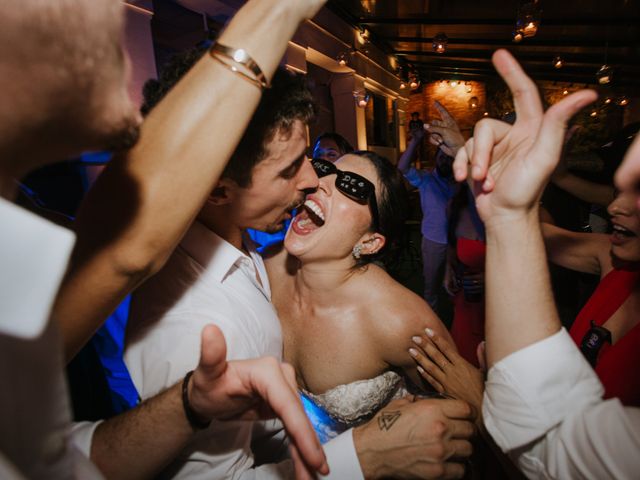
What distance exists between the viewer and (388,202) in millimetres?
2215

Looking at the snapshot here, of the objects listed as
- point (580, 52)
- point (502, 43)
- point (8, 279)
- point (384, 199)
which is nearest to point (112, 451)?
point (8, 279)

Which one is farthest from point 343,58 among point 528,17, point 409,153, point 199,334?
point 199,334

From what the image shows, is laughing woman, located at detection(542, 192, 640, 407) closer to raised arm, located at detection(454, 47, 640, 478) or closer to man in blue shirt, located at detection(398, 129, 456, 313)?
raised arm, located at detection(454, 47, 640, 478)

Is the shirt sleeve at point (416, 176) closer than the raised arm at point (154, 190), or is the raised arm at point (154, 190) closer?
the raised arm at point (154, 190)

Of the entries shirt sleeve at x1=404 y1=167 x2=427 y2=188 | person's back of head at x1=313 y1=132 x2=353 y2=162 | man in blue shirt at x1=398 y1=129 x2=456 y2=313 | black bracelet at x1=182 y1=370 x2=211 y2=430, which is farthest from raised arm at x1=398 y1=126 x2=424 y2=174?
black bracelet at x1=182 y1=370 x2=211 y2=430

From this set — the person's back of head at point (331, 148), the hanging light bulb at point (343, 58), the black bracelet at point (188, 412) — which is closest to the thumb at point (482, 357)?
the black bracelet at point (188, 412)

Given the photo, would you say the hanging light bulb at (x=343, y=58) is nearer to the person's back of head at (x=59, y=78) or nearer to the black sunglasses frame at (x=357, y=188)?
the black sunglasses frame at (x=357, y=188)

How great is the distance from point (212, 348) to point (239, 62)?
0.71 metres

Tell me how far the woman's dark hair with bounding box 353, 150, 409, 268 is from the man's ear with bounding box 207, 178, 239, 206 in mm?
1006

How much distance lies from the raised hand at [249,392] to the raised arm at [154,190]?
10.8 inches

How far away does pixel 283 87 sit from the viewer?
64.2 inches

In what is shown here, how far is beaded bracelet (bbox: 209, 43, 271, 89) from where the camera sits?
2.79 feet

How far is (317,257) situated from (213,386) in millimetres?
1276

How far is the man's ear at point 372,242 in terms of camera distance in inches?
88.0
